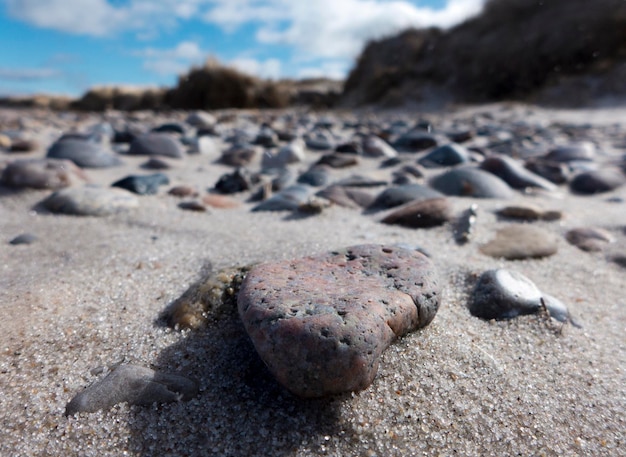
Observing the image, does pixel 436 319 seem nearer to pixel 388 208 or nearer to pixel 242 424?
pixel 242 424

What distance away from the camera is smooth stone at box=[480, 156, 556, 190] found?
259 cm

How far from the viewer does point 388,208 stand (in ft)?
7.07

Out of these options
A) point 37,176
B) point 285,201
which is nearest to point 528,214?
point 285,201

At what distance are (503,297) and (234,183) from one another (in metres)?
1.74

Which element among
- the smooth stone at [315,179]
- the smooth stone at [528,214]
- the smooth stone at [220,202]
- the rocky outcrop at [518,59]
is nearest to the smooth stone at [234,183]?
the smooth stone at [220,202]

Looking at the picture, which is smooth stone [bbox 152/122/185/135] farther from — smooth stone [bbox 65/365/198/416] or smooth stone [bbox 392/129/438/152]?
smooth stone [bbox 65/365/198/416]

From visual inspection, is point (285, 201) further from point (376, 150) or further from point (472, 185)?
point (376, 150)

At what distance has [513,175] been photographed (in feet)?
8.56

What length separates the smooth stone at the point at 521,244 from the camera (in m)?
1.63

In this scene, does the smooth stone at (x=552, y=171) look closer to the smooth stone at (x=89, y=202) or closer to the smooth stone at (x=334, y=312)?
the smooth stone at (x=334, y=312)

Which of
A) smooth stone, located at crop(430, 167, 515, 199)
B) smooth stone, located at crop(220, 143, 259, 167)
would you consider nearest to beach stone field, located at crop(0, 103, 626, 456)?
smooth stone, located at crop(430, 167, 515, 199)

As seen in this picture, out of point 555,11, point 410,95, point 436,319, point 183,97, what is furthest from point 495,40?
point 436,319

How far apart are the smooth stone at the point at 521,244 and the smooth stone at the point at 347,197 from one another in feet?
2.27

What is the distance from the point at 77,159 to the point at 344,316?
8.83ft
